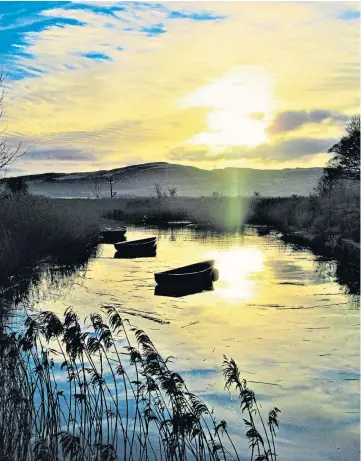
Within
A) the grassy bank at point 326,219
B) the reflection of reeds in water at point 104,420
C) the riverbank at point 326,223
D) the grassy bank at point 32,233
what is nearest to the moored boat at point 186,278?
the grassy bank at point 32,233

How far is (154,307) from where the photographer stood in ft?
51.7

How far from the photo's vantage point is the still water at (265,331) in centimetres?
792

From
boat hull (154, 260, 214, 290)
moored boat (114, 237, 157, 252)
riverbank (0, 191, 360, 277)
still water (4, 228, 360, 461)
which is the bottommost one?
still water (4, 228, 360, 461)

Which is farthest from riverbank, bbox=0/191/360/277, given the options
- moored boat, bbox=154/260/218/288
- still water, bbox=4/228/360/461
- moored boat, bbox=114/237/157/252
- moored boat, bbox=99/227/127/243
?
moored boat, bbox=154/260/218/288

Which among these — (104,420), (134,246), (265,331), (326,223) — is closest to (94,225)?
(134,246)

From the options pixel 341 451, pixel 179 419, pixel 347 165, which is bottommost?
pixel 341 451

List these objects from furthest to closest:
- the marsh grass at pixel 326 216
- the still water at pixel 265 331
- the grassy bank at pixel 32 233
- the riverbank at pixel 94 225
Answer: the marsh grass at pixel 326 216 → the riverbank at pixel 94 225 → the grassy bank at pixel 32 233 → the still water at pixel 265 331

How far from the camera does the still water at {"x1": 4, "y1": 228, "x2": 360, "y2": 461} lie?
792cm

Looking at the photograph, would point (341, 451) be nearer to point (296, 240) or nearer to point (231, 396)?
point (231, 396)

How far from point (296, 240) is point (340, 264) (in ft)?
37.5

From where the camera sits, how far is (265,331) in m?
13.0

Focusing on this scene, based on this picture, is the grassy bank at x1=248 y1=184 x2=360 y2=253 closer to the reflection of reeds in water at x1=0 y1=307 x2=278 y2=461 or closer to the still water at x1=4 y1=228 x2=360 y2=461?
the still water at x1=4 y1=228 x2=360 y2=461

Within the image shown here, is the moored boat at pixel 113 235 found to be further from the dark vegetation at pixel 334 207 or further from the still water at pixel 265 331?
the dark vegetation at pixel 334 207

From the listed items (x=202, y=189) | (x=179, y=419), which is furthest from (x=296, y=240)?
(x=202, y=189)
